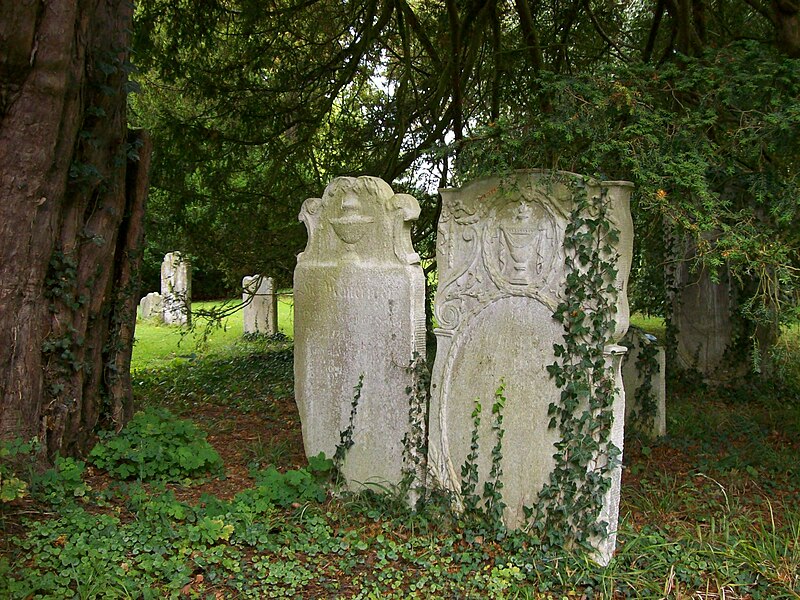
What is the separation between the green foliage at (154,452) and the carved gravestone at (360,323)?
771 mm

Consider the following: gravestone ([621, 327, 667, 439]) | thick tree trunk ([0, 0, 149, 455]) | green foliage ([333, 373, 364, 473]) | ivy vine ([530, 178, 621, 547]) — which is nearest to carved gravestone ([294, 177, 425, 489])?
green foliage ([333, 373, 364, 473])

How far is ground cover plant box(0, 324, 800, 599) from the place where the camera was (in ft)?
11.1

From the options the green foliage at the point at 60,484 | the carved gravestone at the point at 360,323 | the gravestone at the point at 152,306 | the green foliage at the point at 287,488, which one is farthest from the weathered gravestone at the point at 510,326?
the gravestone at the point at 152,306

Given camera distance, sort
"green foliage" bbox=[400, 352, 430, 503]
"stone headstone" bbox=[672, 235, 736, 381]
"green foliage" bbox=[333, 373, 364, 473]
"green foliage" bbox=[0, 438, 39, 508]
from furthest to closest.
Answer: "stone headstone" bbox=[672, 235, 736, 381] < "green foliage" bbox=[333, 373, 364, 473] < "green foliage" bbox=[400, 352, 430, 503] < "green foliage" bbox=[0, 438, 39, 508]

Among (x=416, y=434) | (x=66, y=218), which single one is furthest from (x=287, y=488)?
(x=66, y=218)

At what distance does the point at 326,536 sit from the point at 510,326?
65.4 inches

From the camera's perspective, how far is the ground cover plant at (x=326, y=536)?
3393 mm

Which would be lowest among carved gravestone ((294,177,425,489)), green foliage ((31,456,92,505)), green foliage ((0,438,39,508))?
green foliage ((31,456,92,505))

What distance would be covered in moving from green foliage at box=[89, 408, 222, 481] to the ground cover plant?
0.06 feet

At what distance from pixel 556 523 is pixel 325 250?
2335mm

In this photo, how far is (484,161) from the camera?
165 inches

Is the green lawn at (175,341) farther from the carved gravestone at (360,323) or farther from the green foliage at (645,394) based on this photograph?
the green foliage at (645,394)

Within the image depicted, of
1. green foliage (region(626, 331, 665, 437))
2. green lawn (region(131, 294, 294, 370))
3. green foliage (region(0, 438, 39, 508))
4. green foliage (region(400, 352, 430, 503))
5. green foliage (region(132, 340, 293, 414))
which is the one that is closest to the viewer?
green foliage (region(0, 438, 39, 508))

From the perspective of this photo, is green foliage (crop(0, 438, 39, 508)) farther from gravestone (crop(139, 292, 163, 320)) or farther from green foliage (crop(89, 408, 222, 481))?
gravestone (crop(139, 292, 163, 320))
